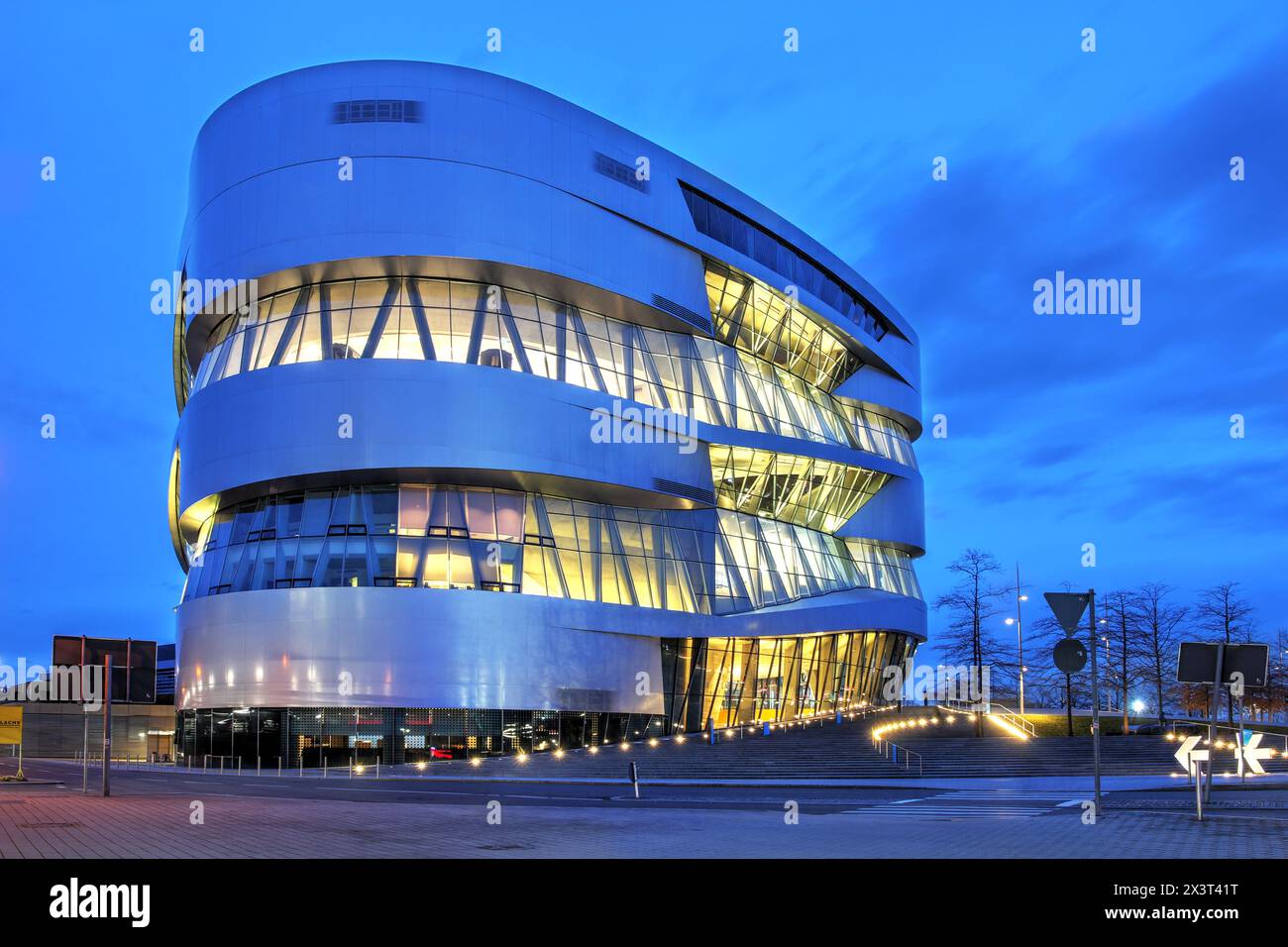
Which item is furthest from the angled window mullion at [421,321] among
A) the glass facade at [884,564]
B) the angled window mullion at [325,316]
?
the glass facade at [884,564]

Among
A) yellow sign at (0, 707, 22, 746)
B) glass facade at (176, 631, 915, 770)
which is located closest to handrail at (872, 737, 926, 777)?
glass facade at (176, 631, 915, 770)

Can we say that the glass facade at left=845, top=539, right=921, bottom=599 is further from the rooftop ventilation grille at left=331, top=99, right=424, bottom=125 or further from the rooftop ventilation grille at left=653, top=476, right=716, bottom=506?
the rooftop ventilation grille at left=331, top=99, right=424, bottom=125

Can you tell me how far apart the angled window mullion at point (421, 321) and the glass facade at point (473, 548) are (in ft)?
18.4

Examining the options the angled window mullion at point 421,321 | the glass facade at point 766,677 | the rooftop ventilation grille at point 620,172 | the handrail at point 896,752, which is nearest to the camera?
the handrail at point 896,752

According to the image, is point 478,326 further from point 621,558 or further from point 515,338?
point 621,558

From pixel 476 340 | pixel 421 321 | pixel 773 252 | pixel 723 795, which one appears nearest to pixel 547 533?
pixel 476 340

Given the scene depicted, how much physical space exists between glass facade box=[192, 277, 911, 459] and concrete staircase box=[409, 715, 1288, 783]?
16286 mm

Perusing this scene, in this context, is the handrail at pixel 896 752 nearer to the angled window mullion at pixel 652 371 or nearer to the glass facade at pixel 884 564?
the angled window mullion at pixel 652 371

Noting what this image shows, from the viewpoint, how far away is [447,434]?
45844 millimetres

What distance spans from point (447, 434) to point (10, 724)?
61.1 m

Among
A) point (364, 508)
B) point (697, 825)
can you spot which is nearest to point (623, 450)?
point (364, 508)

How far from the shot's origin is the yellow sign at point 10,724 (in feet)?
284

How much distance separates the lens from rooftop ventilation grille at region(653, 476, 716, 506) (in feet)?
169

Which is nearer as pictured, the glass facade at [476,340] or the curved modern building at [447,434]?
the curved modern building at [447,434]
